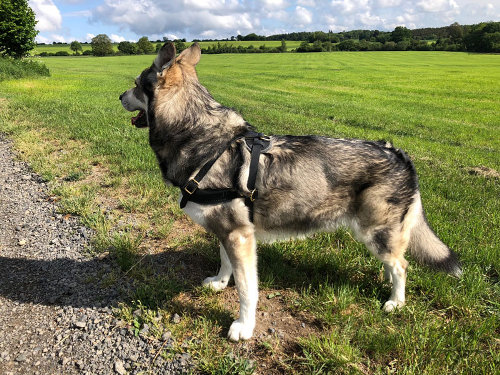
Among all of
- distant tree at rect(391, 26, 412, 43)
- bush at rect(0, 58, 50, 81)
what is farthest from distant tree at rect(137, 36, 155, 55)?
distant tree at rect(391, 26, 412, 43)

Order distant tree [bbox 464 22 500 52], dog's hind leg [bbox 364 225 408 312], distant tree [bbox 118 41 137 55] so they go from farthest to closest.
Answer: distant tree [bbox 118 41 137 55] → distant tree [bbox 464 22 500 52] → dog's hind leg [bbox 364 225 408 312]

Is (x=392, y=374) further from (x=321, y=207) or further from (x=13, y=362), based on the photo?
(x=13, y=362)

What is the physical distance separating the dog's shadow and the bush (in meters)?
26.5

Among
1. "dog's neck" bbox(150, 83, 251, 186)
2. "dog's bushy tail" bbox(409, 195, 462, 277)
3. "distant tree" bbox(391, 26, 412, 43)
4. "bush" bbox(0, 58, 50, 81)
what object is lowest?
"dog's bushy tail" bbox(409, 195, 462, 277)

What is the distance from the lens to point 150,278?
153 inches

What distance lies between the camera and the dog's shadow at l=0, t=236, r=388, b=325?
356cm

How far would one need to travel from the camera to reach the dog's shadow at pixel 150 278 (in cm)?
356

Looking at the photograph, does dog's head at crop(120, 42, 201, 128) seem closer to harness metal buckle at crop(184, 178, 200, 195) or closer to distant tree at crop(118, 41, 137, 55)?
harness metal buckle at crop(184, 178, 200, 195)

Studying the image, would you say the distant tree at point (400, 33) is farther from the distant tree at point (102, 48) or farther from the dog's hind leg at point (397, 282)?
the dog's hind leg at point (397, 282)

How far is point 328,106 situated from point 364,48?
94.6 m

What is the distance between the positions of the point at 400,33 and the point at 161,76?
142m

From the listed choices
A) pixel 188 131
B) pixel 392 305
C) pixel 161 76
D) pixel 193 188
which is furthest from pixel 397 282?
pixel 161 76

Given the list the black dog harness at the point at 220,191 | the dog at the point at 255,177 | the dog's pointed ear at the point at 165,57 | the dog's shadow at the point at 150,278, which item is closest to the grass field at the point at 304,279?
the dog's shadow at the point at 150,278

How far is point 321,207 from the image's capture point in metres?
3.31
